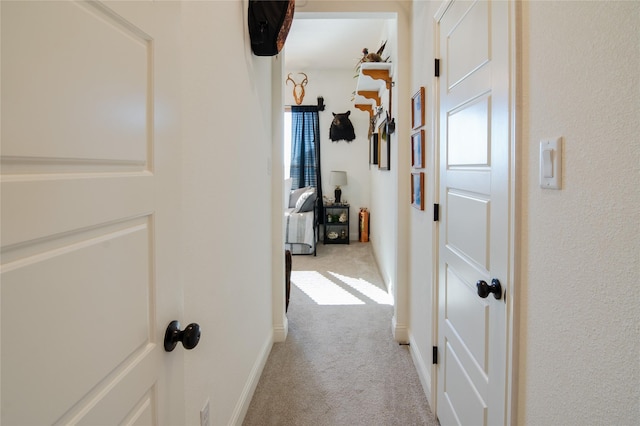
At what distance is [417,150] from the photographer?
2363 mm

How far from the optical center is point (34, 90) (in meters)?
0.47

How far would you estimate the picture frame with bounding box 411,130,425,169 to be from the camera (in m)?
2.24

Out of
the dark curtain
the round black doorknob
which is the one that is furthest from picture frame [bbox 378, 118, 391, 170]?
the round black doorknob

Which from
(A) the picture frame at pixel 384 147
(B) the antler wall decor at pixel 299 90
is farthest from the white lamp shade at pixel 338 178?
(A) the picture frame at pixel 384 147

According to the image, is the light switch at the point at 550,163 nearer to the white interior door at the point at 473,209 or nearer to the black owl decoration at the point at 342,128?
the white interior door at the point at 473,209

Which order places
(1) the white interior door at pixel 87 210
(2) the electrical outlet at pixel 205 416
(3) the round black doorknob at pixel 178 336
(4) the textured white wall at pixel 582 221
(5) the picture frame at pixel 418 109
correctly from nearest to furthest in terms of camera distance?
1. (1) the white interior door at pixel 87 210
2. (4) the textured white wall at pixel 582 221
3. (3) the round black doorknob at pixel 178 336
4. (2) the electrical outlet at pixel 205 416
5. (5) the picture frame at pixel 418 109

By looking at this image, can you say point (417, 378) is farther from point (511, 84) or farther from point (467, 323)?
point (511, 84)

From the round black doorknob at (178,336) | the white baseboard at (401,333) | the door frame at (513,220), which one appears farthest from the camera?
the white baseboard at (401,333)

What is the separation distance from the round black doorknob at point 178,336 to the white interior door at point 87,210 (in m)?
0.02

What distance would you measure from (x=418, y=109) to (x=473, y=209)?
1.07 metres

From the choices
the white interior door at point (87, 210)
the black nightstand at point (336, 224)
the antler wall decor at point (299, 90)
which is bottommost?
the black nightstand at point (336, 224)

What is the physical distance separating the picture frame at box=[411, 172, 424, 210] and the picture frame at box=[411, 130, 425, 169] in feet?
0.20

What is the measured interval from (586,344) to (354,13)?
8.40 feet

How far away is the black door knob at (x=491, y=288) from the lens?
3.78ft
